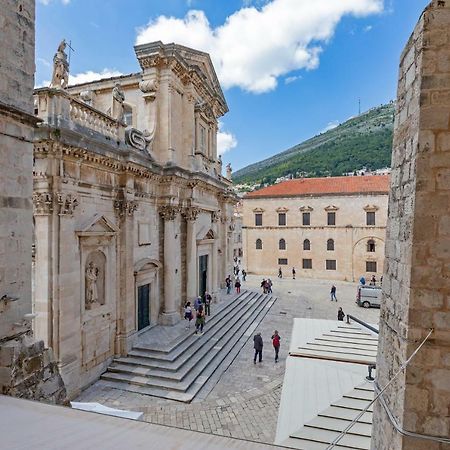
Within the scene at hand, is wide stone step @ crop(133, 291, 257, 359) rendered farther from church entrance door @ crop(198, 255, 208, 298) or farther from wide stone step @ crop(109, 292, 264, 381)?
church entrance door @ crop(198, 255, 208, 298)

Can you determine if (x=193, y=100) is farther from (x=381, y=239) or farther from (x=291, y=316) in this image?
(x=381, y=239)

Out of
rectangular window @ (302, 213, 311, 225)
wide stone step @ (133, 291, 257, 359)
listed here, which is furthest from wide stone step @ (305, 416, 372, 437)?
rectangular window @ (302, 213, 311, 225)

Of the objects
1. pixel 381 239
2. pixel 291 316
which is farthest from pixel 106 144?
pixel 381 239

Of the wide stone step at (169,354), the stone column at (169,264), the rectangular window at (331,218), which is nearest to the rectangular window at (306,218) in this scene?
the rectangular window at (331,218)

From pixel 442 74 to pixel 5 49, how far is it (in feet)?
17.8

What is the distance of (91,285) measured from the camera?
10.8m

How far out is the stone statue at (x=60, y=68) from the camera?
31.1 feet

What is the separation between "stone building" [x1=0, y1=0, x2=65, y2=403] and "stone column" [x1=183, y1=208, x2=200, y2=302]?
12170 millimetres

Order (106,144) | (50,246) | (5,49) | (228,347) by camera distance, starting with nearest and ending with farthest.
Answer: (5,49) → (50,246) → (106,144) → (228,347)

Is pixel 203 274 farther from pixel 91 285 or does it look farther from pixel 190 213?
pixel 91 285

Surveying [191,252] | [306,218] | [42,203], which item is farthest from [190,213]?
[306,218]

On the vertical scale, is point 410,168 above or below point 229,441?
above

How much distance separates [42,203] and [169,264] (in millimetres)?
7340

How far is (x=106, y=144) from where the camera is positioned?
1103cm
